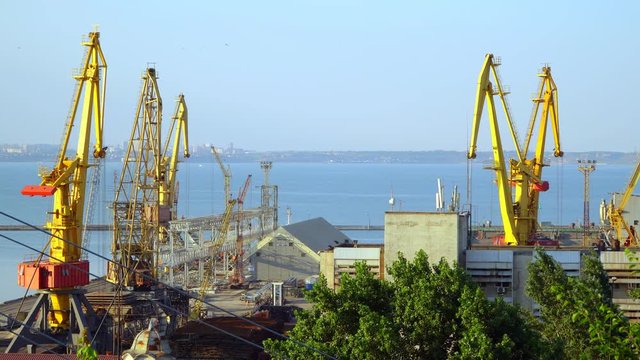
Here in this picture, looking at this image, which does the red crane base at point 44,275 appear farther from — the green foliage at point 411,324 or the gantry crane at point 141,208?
the green foliage at point 411,324

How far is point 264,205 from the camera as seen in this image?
6662 centimetres

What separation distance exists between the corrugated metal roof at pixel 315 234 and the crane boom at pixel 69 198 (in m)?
19.3

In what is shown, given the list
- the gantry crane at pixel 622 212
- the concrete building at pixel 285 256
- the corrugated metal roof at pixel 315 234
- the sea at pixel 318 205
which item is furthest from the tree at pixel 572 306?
the sea at pixel 318 205

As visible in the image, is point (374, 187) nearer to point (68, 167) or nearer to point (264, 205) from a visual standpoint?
point (264, 205)

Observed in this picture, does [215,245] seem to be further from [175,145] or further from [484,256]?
[484,256]

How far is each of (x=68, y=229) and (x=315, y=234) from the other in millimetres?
25912

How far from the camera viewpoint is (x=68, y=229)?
34.5m

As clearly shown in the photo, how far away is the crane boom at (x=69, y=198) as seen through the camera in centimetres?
3328

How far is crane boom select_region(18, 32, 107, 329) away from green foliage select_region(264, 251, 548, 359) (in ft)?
50.5

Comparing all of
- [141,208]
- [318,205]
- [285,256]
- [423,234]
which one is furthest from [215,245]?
[318,205]

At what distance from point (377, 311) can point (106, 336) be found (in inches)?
675

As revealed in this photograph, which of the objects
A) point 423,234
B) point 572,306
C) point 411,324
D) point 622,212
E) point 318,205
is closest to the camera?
point 411,324

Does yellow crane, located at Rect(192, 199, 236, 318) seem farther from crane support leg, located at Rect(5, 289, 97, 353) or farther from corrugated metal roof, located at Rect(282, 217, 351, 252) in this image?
crane support leg, located at Rect(5, 289, 97, 353)

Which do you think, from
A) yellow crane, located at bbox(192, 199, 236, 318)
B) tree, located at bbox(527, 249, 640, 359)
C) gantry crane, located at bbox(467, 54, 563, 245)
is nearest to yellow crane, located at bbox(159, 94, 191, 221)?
yellow crane, located at bbox(192, 199, 236, 318)
